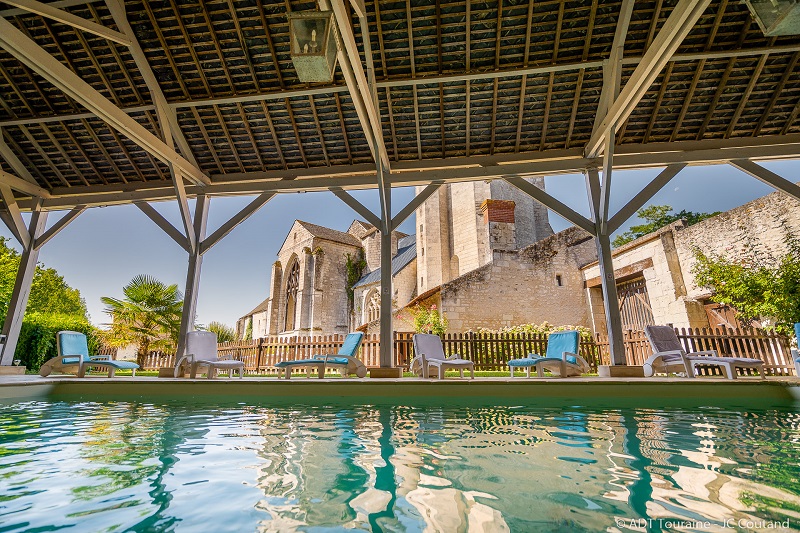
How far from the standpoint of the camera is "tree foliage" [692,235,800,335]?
816cm

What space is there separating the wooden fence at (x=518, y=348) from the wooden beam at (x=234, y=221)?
4.64 meters

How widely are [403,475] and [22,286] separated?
10.8 metres

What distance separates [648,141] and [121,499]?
909cm

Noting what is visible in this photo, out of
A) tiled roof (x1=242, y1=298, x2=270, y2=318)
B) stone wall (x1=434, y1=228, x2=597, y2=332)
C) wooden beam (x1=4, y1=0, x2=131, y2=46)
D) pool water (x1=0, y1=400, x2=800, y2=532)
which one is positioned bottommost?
pool water (x1=0, y1=400, x2=800, y2=532)

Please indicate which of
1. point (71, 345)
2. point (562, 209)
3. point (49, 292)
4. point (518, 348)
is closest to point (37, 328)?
point (71, 345)

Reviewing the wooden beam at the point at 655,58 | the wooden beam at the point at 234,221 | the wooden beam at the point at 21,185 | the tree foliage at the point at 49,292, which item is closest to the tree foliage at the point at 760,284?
the wooden beam at the point at 655,58

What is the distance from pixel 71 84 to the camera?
5637 mm

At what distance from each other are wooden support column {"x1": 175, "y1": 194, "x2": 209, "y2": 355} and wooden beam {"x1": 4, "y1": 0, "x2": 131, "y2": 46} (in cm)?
336

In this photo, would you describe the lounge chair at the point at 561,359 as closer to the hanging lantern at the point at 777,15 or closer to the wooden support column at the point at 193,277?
the hanging lantern at the point at 777,15

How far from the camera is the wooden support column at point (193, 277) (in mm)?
7969

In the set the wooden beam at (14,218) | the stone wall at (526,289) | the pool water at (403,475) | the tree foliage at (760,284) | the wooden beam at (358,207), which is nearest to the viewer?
the pool water at (403,475)

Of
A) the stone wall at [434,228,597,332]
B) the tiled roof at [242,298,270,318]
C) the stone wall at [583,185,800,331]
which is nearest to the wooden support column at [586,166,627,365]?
the stone wall at [583,185,800,331]

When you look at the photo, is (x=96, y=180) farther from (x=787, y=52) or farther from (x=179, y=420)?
(x=787, y=52)

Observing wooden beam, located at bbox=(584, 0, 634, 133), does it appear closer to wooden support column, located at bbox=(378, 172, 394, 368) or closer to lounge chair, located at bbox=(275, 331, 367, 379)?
wooden support column, located at bbox=(378, 172, 394, 368)
